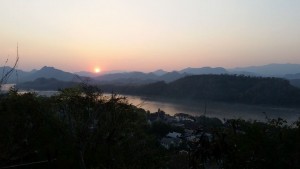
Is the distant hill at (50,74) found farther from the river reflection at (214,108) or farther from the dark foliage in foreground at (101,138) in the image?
the dark foliage in foreground at (101,138)

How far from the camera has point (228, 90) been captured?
193 feet

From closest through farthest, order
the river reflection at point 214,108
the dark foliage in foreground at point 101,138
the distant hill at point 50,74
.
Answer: the dark foliage in foreground at point 101,138
the river reflection at point 214,108
the distant hill at point 50,74

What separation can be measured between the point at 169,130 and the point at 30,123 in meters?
18.0

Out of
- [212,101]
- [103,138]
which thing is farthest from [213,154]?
[212,101]

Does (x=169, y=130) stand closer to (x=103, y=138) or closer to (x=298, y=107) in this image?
(x=103, y=138)

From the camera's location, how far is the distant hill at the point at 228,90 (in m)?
52.5

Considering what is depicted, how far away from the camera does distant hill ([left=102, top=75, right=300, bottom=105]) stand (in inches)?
2067

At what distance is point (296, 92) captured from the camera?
54344 mm

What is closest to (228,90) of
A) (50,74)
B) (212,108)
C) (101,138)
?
(212,108)

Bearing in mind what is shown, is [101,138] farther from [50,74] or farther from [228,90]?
[50,74]

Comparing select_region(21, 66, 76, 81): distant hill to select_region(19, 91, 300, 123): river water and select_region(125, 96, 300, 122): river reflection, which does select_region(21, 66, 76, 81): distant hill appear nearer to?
select_region(19, 91, 300, 123): river water

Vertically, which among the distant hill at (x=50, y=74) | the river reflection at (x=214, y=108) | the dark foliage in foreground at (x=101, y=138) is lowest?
the river reflection at (x=214, y=108)

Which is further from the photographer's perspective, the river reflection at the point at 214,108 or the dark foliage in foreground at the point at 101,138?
the river reflection at the point at 214,108

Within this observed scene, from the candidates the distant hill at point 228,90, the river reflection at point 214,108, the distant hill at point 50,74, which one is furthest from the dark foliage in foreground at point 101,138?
the distant hill at point 50,74
